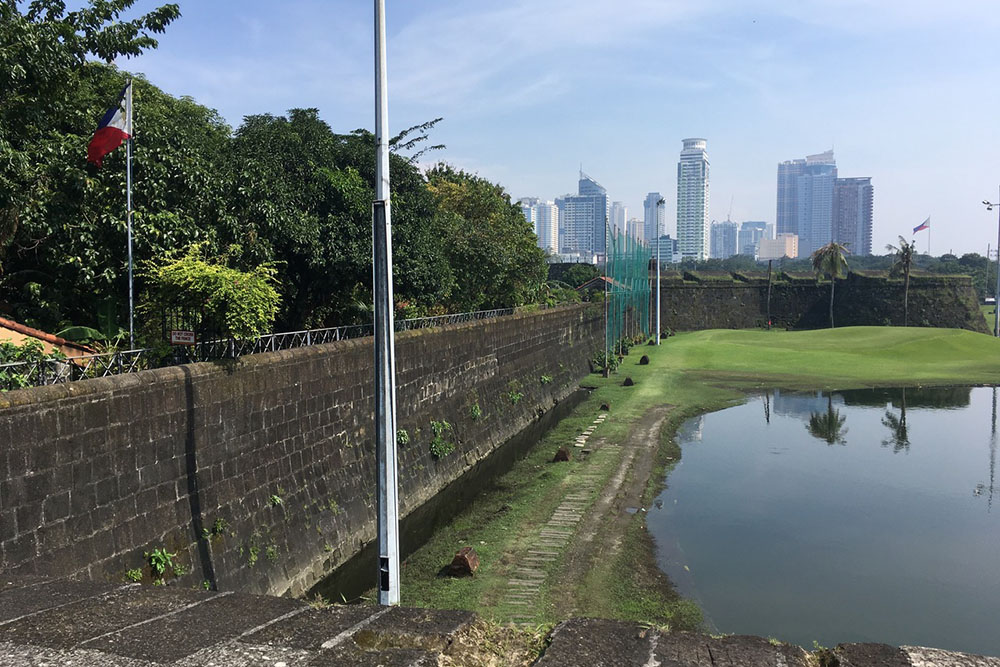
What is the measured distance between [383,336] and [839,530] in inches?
476

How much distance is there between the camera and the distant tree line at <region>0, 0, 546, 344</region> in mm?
13875

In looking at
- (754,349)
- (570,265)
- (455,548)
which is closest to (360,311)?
(455,548)

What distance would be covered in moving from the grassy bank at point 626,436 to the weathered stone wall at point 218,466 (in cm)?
204

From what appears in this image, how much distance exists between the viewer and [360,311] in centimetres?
2120

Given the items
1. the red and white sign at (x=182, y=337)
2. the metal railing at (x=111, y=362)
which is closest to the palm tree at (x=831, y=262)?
the metal railing at (x=111, y=362)

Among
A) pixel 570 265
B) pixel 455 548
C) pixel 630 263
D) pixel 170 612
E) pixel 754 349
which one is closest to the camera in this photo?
pixel 170 612

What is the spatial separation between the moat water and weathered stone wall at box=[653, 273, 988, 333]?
43.3 metres

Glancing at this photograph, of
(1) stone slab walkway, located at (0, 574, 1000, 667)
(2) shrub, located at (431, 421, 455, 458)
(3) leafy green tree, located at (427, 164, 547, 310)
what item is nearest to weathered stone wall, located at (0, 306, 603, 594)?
(2) shrub, located at (431, 421, 455, 458)

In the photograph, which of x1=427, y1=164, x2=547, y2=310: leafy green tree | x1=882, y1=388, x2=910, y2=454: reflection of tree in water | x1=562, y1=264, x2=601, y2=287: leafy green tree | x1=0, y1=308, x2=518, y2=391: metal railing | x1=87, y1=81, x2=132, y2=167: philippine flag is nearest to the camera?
x1=0, y1=308, x2=518, y2=391: metal railing

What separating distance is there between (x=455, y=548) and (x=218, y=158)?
34.7 feet

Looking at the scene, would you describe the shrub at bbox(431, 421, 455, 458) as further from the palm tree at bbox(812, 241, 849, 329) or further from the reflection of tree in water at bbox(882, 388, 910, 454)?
the palm tree at bbox(812, 241, 849, 329)

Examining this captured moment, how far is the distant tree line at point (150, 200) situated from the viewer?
13875mm

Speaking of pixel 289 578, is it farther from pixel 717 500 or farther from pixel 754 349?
pixel 754 349

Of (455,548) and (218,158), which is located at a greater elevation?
(218,158)
